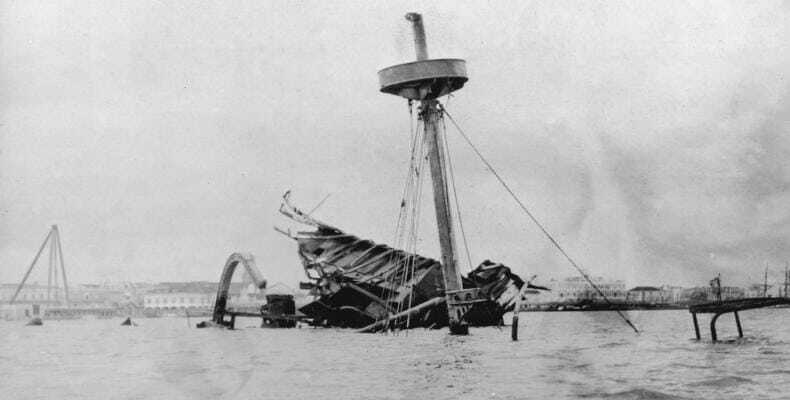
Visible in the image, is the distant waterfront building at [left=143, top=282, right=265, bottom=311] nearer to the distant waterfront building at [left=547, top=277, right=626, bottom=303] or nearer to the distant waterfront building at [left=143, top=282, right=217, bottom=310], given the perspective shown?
the distant waterfront building at [left=143, top=282, right=217, bottom=310]

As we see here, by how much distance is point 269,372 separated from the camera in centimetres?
2523

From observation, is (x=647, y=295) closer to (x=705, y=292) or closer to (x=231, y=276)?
(x=705, y=292)

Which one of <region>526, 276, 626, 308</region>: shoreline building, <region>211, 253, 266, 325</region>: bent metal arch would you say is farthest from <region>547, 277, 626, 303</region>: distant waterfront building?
<region>211, 253, 266, 325</region>: bent metal arch

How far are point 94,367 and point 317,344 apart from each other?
10.1m

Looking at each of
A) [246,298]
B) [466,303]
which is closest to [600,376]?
[466,303]

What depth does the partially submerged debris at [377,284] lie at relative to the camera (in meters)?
40.4

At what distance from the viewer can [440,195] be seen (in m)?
34.9

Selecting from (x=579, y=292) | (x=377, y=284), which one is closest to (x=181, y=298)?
(x=579, y=292)

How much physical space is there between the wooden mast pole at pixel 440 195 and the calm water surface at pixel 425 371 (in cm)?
132

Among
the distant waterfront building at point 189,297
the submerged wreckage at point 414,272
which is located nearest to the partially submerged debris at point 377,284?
the submerged wreckage at point 414,272

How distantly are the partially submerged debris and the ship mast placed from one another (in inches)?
80.9

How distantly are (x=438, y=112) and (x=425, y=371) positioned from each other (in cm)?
1490

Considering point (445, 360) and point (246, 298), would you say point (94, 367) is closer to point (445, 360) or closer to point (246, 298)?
point (445, 360)

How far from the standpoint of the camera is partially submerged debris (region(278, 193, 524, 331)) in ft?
133
